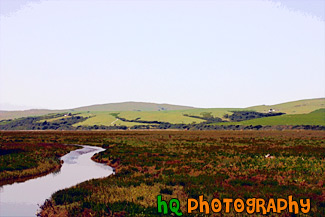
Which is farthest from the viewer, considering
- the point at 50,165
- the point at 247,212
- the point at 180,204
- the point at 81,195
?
the point at 50,165

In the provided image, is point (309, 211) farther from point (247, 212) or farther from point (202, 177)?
point (202, 177)

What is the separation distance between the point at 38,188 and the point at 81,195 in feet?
19.4

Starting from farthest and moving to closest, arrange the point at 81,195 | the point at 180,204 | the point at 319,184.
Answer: the point at 319,184
the point at 81,195
the point at 180,204

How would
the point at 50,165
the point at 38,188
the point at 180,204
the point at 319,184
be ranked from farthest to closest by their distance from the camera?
the point at 50,165 → the point at 38,188 → the point at 319,184 → the point at 180,204

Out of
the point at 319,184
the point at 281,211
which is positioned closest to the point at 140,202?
the point at 281,211

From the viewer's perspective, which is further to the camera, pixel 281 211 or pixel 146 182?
pixel 146 182

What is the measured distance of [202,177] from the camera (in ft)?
74.9

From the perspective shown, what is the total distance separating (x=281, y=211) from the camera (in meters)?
14.7

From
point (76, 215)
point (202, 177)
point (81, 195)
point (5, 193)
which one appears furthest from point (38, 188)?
point (202, 177)

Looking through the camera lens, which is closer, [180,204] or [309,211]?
[309,211]

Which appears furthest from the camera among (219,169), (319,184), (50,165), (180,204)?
(50,165)

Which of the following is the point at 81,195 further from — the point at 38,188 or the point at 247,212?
the point at 247,212

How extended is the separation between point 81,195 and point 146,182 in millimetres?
4817

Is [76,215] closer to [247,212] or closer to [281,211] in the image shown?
[247,212]
